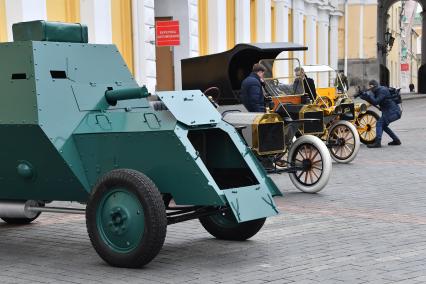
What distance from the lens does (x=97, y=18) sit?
53.7ft

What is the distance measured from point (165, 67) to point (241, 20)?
3993 mm

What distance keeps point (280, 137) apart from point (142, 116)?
12.5ft

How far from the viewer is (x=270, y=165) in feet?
33.9

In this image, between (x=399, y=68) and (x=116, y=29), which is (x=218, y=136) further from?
(x=399, y=68)

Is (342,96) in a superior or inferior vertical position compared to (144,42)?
inferior

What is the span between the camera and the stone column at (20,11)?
13.7 meters

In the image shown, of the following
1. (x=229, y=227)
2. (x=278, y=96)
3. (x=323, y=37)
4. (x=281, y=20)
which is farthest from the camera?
(x=323, y=37)

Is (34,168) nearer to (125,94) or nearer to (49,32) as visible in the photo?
(125,94)

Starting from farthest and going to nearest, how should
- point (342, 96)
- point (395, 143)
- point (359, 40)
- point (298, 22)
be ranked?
1. point (359, 40)
2. point (298, 22)
3. point (395, 143)
4. point (342, 96)

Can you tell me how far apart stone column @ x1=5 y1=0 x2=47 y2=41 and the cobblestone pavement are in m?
5.54

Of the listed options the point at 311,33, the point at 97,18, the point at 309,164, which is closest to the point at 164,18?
the point at 97,18

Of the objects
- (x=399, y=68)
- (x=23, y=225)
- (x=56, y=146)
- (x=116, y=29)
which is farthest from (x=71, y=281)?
(x=399, y=68)

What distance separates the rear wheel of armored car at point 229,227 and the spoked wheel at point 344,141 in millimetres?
6666

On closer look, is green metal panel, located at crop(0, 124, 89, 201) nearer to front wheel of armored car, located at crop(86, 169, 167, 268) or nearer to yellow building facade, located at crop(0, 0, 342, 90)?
front wheel of armored car, located at crop(86, 169, 167, 268)
